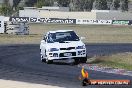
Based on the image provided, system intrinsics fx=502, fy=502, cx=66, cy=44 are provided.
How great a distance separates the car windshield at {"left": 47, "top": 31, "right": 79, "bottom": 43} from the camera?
23.6 m

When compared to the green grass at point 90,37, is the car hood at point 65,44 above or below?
above

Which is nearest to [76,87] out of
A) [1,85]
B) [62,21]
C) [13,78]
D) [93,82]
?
[1,85]

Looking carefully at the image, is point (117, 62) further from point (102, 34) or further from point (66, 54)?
point (102, 34)

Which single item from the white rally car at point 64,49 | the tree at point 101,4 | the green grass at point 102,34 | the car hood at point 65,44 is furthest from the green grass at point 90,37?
the tree at point 101,4

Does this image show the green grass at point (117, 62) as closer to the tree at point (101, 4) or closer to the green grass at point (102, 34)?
the green grass at point (102, 34)

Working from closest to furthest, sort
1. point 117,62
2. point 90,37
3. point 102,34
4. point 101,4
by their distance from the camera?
point 117,62, point 90,37, point 102,34, point 101,4

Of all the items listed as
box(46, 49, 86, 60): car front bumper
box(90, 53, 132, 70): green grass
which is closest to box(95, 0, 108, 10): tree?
box(90, 53, 132, 70): green grass

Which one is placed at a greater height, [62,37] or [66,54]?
[62,37]

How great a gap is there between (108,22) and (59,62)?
6900cm

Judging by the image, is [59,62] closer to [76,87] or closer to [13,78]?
[13,78]

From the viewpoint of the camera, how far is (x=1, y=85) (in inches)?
555

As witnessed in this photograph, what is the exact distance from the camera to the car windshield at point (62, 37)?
77.3ft

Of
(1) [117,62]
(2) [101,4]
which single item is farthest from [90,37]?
(2) [101,4]

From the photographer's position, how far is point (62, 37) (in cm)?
2373
